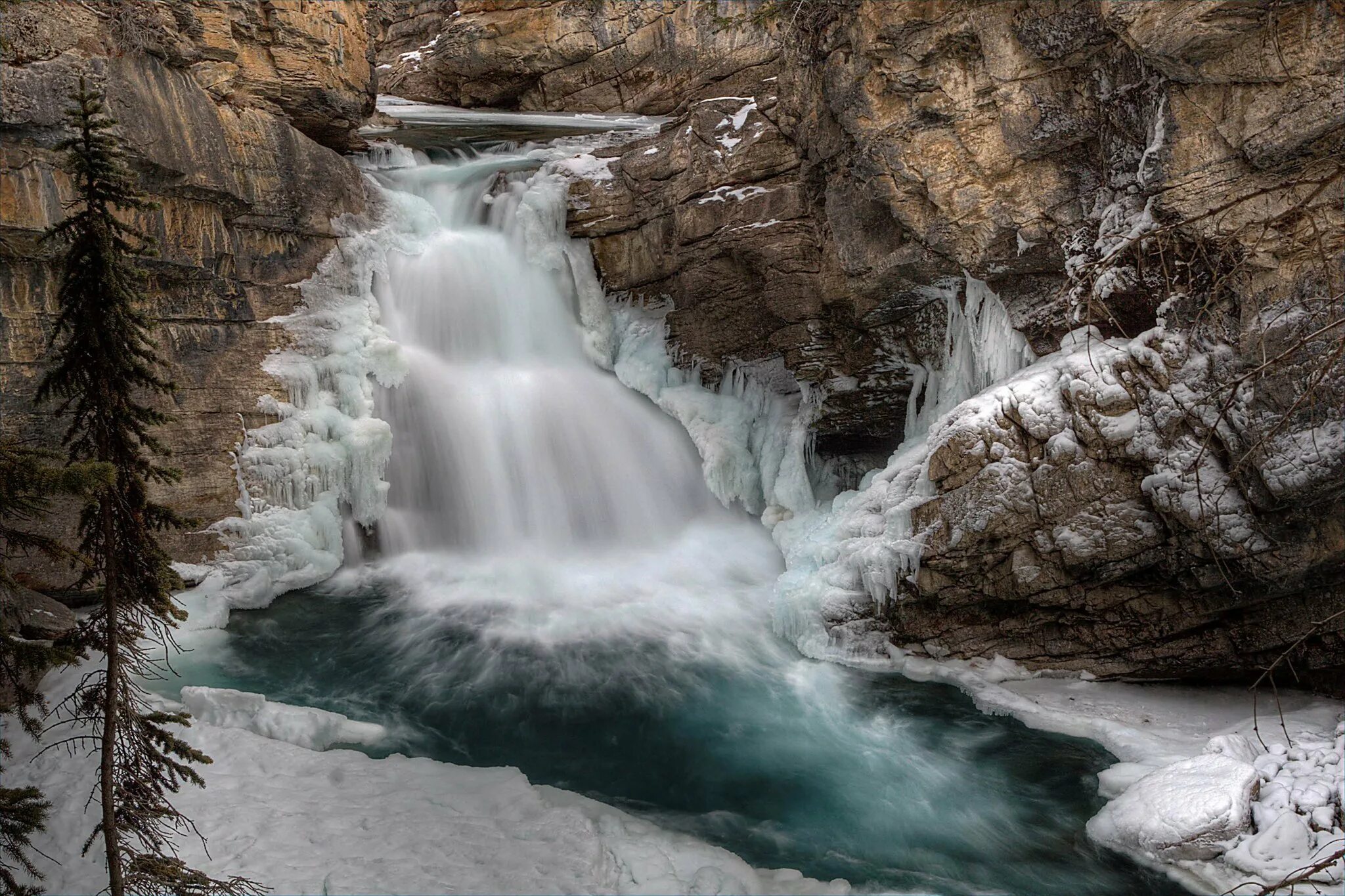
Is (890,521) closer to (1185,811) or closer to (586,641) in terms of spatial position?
(586,641)

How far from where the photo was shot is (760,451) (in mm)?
10891

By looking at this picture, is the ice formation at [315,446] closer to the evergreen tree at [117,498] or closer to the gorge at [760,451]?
the gorge at [760,451]

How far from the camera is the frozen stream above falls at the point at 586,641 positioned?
5.75m

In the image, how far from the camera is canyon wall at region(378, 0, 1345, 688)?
5656 millimetres

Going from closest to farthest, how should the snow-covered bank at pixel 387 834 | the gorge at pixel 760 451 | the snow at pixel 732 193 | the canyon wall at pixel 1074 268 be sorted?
the snow-covered bank at pixel 387 834 < the gorge at pixel 760 451 < the canyon wall at pixel 1074 268 < the snow at pixel 732 193

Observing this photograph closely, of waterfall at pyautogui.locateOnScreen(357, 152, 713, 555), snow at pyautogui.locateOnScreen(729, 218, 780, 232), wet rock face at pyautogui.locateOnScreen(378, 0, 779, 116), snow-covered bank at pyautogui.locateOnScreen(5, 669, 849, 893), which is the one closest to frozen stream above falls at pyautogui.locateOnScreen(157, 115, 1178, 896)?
waterfall at pyautogui.locateOnScreen(357, 152, 713, 555)

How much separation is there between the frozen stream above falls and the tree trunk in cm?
292

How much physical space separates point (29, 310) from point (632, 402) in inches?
250

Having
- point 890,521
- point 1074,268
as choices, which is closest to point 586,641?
point 890,521

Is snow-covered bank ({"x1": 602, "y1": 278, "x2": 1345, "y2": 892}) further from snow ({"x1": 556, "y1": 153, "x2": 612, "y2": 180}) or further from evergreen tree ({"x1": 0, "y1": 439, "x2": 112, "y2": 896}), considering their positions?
snow ({"x1": 556, "y1": 153, "x2": 612, "y2": 180})

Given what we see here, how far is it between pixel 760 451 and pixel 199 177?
6935 millimetres

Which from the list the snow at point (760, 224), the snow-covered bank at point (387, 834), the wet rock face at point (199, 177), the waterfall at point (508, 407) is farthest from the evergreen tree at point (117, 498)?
the snow at point (760, 224)

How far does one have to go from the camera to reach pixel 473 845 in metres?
4.88

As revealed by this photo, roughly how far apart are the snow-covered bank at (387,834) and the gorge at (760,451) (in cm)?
3
